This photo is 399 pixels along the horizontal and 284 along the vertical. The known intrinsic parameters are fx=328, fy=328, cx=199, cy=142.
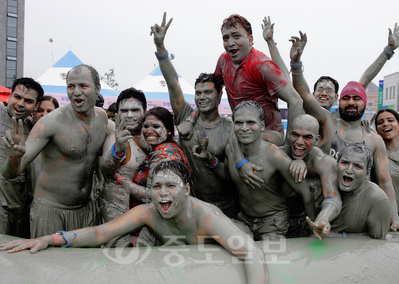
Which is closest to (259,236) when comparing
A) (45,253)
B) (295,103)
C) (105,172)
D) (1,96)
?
(295,103)

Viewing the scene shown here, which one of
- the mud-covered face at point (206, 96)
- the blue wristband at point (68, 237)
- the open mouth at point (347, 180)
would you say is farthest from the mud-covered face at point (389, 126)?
the blue wristband at point (68, 237)

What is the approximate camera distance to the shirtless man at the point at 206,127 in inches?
142

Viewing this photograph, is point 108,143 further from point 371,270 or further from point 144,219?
point 371,270

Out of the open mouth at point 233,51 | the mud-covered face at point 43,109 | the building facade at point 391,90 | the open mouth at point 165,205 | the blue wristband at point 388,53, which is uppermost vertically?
the building facade at point 391,90

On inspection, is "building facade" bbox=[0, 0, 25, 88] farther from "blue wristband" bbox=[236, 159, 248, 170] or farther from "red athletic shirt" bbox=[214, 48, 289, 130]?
"blue wristband" bbox=[236, 159, 248, 170]

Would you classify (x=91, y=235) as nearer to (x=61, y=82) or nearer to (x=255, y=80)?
(x=255, y=80)

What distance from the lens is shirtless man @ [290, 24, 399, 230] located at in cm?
365

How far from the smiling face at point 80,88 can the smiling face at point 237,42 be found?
4.98 feet

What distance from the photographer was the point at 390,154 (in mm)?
4586

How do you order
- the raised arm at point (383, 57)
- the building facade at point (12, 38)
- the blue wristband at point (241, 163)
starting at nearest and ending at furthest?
1. the blue wristband at point (241, 163)
2. the raised arm at point (383, 57)
3. the building facade at point (12, 38)

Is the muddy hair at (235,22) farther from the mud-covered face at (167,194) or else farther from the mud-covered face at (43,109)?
the mud-covered face at (43,109)

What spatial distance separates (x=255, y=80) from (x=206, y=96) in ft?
1.88

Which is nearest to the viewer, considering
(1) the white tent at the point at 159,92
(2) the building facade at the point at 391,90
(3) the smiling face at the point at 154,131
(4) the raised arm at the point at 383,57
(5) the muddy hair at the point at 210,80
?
(3) the smiling face at the point at 154,131

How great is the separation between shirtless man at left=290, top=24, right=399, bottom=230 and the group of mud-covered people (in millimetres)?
14
